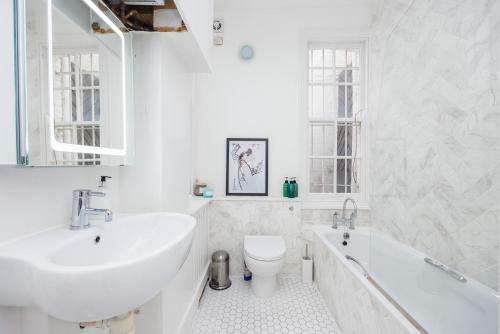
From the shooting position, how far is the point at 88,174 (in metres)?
1.02

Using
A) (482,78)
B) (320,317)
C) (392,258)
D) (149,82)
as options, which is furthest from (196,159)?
(482,78)

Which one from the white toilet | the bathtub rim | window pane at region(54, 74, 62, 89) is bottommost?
the white toilet

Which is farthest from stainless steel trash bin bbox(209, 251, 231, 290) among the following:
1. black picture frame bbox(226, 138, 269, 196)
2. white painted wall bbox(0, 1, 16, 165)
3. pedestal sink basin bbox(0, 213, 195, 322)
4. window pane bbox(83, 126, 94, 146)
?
white painted wall bbox(0, 1, 16, 165)

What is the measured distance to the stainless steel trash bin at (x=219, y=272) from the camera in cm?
209

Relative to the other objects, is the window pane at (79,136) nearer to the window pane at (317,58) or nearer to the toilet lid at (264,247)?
the toilet lid at (264,247)

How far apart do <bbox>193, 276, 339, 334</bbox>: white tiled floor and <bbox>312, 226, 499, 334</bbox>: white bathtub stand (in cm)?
18

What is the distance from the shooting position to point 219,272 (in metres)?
2.10

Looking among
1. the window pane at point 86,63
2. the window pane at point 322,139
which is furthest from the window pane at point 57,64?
the window pane at point 322,139

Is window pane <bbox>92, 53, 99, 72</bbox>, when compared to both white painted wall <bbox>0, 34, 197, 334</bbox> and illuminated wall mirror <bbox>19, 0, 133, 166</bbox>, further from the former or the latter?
white painted wall <bbox>0, 34, 197, 334</bbox>

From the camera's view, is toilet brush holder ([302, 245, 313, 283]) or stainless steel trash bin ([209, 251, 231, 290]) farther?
toilet brush holder ([302, 245, 313, 283])

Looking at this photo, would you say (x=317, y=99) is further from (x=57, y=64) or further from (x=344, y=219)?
(x=57, y=64)

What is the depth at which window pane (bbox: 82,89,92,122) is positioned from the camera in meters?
0.91

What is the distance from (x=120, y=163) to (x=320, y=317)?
174cm

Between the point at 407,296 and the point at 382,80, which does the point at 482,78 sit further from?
the point at 407,296
